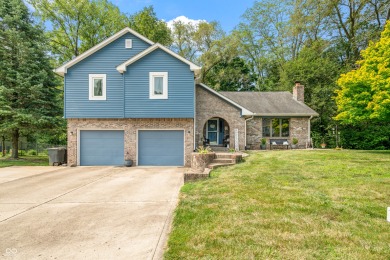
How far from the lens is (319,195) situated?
5.70 m

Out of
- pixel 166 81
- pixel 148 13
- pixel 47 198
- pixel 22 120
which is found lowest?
pixel 47 198

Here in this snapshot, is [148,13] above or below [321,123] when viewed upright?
above

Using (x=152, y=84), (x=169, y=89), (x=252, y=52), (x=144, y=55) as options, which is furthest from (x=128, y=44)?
(x=252, y=52)

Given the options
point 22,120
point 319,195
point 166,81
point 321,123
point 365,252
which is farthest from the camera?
point 321,123

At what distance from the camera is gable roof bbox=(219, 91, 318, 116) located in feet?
57.6

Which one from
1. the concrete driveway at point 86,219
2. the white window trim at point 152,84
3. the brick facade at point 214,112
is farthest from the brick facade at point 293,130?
the concrete driveway at point 86,219

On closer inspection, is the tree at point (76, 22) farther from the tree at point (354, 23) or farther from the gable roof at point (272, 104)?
the tree at point (354, 23)

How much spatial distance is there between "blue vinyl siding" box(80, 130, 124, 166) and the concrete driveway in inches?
183

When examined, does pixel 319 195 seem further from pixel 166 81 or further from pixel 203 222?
pixel 166 81

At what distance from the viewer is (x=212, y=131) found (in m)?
17.6

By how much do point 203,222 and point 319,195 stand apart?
326cm

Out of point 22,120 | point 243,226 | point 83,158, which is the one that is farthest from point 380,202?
point 22,120

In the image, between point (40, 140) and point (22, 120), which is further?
point (40, 140)

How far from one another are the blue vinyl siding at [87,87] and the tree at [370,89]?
13387 mm
